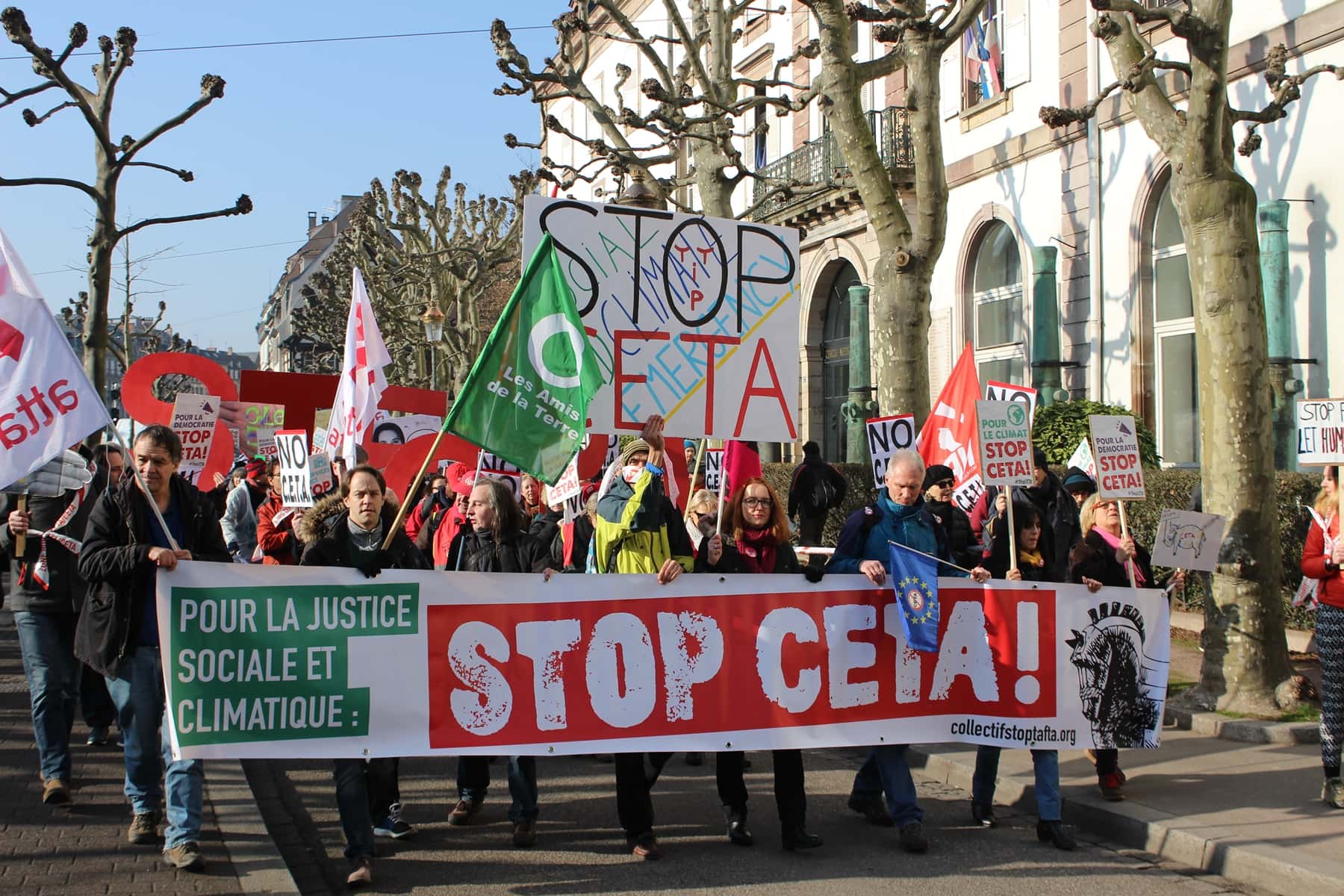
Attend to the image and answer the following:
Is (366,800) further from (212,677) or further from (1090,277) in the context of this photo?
(1090,277)

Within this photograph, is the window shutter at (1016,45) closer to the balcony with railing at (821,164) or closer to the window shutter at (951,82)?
the window shutter at (951,82)

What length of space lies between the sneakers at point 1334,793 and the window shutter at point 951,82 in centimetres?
1706

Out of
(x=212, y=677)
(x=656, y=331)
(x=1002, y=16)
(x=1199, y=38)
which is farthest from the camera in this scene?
(x=1002, y=16)

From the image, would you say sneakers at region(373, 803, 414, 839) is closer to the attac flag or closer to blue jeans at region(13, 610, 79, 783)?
blue jeans at region(13, 610, 79, 783)

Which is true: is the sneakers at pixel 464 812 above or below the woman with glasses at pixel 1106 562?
below

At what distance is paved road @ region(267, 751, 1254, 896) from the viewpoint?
575 cm

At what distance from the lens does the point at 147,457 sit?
5902mm

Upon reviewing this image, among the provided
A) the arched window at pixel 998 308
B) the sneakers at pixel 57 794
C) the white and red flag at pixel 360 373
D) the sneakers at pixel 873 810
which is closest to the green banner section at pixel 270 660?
the sneakers at pixel 57 794

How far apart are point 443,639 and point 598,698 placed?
779 millimetres

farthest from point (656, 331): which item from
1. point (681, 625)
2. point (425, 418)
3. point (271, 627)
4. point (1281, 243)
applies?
point (1281, 243)

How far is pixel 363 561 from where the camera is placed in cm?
602

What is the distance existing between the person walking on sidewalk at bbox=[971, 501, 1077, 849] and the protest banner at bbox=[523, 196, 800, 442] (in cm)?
148

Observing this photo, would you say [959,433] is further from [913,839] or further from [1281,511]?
[913,839]

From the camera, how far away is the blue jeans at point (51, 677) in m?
6.66
